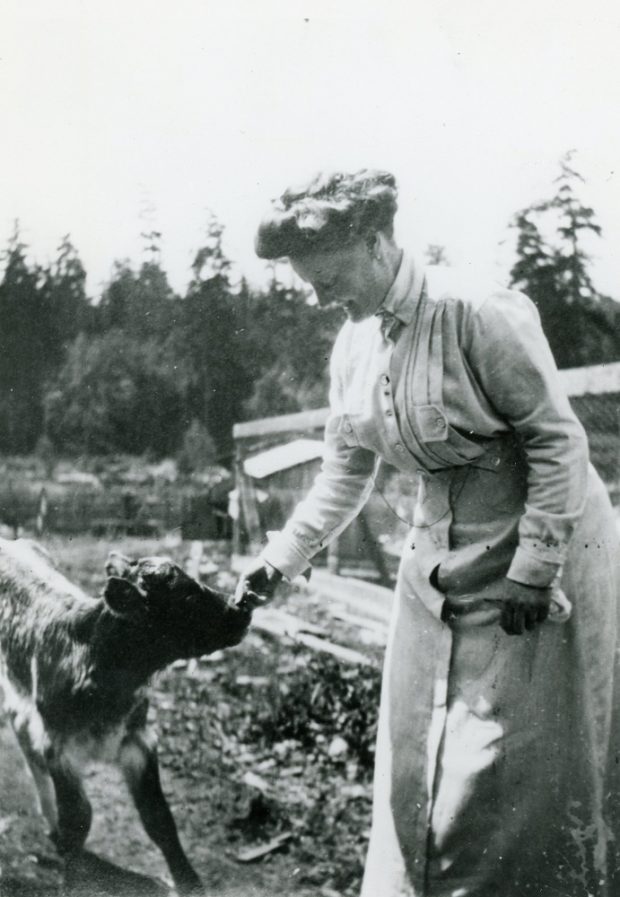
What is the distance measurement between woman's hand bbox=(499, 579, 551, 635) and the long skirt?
4.6 inches

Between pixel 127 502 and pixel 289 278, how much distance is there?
2.78 feet

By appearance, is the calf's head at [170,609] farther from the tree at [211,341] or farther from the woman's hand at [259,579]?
the tree at [211,341]

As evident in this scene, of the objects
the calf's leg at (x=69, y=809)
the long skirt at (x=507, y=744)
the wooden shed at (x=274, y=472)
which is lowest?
the calf's leg at (x=69, y=809)

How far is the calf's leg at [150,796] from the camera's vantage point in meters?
3.02

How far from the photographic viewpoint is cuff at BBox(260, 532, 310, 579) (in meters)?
2.76

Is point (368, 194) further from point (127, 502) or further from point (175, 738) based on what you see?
point (175, 738)

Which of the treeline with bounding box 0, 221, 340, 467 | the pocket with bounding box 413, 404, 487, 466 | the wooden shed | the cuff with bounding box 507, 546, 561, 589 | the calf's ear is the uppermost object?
the treeline with bounding box 0, 221, 340, 467

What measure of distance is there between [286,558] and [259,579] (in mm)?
108

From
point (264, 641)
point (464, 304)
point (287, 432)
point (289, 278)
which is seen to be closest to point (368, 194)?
point (464, 304)

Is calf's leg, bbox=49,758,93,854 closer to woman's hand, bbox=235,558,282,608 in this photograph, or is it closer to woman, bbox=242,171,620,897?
woman's hand, bbox=235,558,282,608

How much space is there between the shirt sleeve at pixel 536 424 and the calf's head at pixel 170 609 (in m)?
0.98

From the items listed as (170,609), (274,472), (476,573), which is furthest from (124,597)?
(476,573)

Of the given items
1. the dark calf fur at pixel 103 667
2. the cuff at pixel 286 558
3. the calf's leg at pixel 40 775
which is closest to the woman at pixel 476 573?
the cuff at pixel 286 558

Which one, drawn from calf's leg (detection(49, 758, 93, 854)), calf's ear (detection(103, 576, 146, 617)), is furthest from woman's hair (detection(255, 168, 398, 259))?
calf's leg (detection(49, 758, 93, 854))
